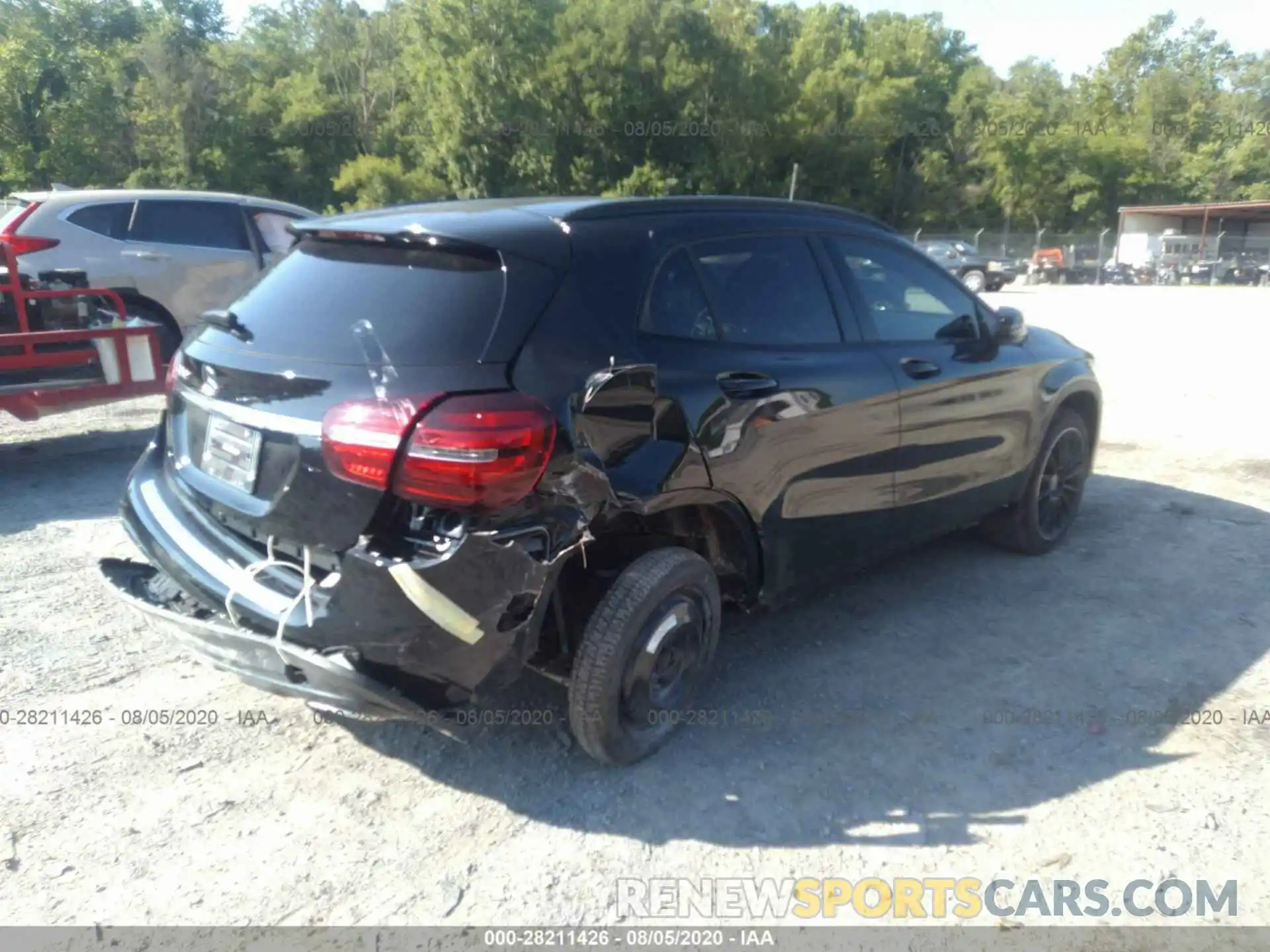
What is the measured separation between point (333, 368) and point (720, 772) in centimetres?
179

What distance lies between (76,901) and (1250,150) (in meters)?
66.6

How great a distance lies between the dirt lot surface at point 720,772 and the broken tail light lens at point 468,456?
1075 millimetres

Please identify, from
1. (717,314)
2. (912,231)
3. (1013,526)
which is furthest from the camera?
(912,231)

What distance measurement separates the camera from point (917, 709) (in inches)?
151

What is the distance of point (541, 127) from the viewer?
40312 mm

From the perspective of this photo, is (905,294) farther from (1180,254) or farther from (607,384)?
(1180,254)

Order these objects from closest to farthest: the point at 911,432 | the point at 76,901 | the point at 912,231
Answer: the point at 76,901
the point at 911,432
the point at 912,231

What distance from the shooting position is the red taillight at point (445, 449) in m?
2.72

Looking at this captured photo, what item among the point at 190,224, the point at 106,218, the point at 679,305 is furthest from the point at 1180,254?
the point at 679,305

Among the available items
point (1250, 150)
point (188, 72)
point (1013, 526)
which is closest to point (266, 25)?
point (188, 72)

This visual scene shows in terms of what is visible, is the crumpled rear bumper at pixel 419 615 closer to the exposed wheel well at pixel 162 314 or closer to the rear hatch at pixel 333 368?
the rear hatch at pixel 333 368

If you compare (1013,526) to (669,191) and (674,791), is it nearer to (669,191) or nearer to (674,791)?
(674,791)

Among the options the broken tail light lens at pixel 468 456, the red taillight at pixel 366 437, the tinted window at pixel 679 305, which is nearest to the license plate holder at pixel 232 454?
the red taillight at pixel 366 437

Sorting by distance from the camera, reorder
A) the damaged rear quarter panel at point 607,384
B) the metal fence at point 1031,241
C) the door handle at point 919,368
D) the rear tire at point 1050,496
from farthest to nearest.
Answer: the metal fence at point 1031,241 → the rear tire at point 1050,496 → the door handle at point 919,368 → the damaged rear quarter panel at point 607,384
